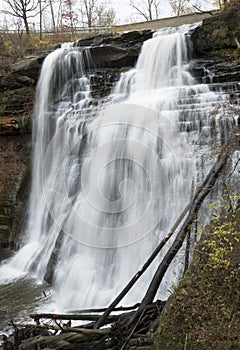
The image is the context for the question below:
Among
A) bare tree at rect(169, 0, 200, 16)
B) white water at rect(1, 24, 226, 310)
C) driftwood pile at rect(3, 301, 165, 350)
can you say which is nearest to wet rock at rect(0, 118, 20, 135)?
white water at rect(1, 24, 226, 310)

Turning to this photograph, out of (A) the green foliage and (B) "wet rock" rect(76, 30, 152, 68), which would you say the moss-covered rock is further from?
(B) "wet rock" rect(76, 30, 152, 68)

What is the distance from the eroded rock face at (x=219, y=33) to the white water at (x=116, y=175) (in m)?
0.48

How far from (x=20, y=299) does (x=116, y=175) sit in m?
3.19

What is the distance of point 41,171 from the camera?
1112 centimetres

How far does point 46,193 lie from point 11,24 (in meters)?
18.3

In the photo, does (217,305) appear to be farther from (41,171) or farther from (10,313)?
(41,171)

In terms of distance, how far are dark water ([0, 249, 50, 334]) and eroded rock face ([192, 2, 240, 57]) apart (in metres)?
8.04

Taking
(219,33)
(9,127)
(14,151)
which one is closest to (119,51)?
(219,33)

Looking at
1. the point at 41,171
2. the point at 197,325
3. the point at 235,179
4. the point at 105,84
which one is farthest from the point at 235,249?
the point at 105,84

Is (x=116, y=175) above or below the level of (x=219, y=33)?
below

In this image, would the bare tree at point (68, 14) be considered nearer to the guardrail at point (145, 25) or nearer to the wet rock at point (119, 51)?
the guardrail at point (145, 25)

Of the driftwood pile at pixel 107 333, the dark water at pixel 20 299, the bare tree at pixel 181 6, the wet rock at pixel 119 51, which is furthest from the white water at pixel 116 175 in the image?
the bare tree at pixel 181 6

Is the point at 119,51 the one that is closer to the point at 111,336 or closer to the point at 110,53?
the point at 110,53

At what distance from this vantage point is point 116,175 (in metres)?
8.26
